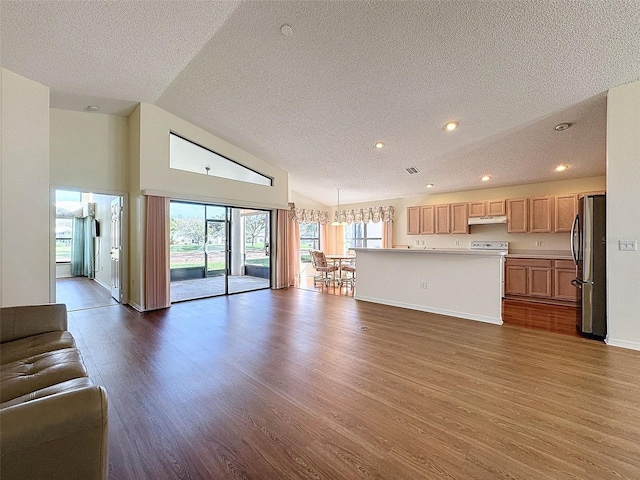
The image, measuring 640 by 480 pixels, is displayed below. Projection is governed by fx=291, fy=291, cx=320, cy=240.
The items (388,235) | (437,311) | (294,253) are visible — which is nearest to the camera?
(437,311)

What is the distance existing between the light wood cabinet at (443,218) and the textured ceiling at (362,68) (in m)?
1.77

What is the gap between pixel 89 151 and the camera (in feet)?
16.6

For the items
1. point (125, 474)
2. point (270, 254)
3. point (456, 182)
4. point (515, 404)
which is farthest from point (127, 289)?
point (456, 182)

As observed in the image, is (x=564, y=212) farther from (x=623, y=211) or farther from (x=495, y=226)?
(x=623, y=211)

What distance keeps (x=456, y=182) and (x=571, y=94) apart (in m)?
3.16

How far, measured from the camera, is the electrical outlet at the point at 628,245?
10.5 ft

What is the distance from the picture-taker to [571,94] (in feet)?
11.3

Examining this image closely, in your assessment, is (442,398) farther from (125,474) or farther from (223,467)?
(125,474)

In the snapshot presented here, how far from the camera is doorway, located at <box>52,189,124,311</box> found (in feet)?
19.1

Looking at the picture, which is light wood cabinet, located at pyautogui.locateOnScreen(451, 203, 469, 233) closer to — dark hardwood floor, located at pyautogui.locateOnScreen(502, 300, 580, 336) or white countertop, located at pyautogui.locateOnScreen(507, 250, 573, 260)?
white countertop, located at pyautogui.locateOnScreen(507, 250, 573, 260)

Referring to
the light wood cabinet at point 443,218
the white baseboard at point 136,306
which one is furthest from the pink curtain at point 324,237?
the white baseboard at point 136,306

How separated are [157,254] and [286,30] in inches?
160

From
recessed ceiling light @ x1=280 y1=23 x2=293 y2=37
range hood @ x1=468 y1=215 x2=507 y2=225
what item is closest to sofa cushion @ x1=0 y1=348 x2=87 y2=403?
recessed ceiling light @ x1=280 y1=23 x2=293 y2=37

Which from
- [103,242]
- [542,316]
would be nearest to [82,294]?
[103,242]
